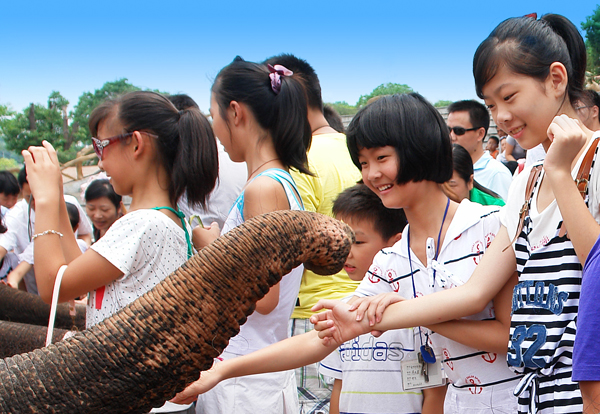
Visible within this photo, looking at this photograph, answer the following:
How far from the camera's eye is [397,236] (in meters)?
3.00

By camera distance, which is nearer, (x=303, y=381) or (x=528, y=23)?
(x=528, y=23)

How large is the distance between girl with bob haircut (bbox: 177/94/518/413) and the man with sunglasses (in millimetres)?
3539

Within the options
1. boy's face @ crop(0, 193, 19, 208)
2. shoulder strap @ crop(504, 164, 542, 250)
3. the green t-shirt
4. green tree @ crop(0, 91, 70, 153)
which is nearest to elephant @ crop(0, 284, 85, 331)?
shoulder strap @ crop(504, 164, 542, 250)

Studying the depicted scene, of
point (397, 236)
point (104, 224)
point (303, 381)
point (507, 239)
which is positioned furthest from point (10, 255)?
point (507, 239)

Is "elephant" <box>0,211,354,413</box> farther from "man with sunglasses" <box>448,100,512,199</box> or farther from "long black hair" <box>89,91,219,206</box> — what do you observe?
"man with sunglasses" <box>448,100,512,199</box>

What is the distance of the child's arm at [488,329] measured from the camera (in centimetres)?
205

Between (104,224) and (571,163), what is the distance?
5.94 meters

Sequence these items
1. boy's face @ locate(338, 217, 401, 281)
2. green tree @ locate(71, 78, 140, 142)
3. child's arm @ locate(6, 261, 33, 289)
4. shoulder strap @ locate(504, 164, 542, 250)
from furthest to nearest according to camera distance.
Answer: green tree @ locate(71, 78, 140, 142) → child's arm @ locate(6, 261, 33, 289) → boy's face @ locate(338, 217, 401, 281) → shoulder strap @ locate(504, 164, 542, 250)

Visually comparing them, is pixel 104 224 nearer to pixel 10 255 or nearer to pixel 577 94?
pixel 10 255

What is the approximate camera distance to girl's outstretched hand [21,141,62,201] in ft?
8.27

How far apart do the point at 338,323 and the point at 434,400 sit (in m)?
0.67

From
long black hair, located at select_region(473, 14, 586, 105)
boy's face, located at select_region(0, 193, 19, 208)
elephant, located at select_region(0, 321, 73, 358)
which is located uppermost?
boy's face, located at select_region(0, 193, 19, 208)

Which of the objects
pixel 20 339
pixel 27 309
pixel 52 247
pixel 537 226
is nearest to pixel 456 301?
pixel 537 226

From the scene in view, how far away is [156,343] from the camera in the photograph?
1135 millimetres
